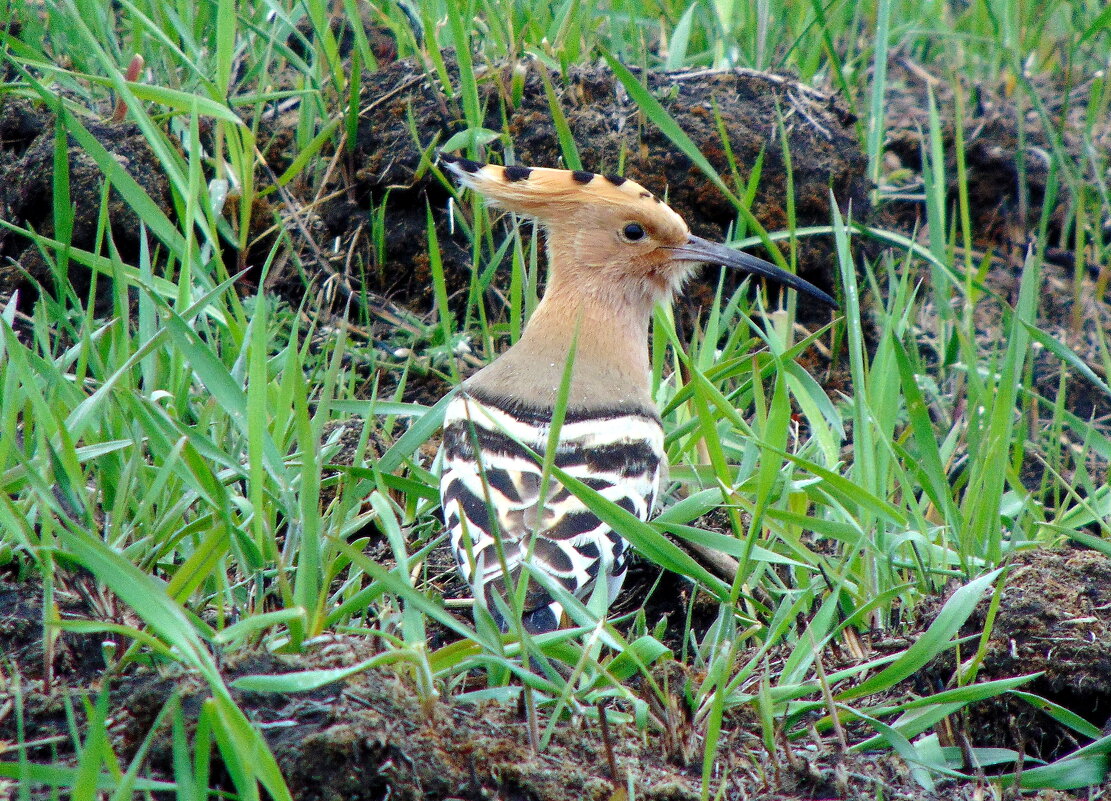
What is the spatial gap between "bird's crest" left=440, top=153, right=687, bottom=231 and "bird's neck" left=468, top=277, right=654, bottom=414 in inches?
7.8

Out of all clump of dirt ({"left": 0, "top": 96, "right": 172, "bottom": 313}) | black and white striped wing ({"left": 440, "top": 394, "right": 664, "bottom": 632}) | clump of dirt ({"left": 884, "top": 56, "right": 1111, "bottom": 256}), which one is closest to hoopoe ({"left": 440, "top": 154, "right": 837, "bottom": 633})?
black and white striped wing ({"left": 440, "top": 394, "right": 664, "bottom": 632})

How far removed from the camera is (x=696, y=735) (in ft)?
5.79

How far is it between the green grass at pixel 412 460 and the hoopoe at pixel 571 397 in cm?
10

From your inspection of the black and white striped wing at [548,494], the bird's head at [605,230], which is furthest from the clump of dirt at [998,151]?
the black and white striped wing at [548,494]

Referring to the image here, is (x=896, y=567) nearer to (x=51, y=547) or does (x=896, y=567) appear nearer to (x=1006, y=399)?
(x=1006, y=399)

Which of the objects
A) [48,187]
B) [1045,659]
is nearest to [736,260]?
[1045,659]

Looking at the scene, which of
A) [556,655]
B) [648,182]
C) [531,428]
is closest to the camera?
[556,655]

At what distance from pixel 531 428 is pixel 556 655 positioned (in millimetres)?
796

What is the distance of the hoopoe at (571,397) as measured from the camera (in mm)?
2100

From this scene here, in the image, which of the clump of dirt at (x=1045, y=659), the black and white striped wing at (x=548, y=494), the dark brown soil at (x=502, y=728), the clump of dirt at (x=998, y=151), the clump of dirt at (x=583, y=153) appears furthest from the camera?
the clump of dirt at (x=998, y=151)

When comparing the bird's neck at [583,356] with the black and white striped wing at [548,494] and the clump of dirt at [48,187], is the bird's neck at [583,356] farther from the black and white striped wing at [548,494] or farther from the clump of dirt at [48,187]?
the clump of dirt at [48,187]

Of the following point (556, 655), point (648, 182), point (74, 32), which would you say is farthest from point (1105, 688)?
point (74, 32)

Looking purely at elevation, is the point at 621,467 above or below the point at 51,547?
below

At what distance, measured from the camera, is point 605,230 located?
299 centimetres
